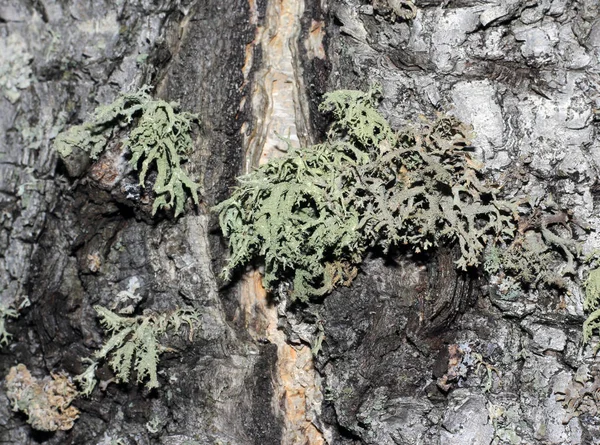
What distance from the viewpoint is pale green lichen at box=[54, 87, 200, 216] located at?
2348 millimetres

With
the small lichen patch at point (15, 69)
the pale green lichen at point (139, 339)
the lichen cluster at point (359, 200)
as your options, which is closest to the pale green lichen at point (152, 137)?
the lichen cluster at point (359, 200)

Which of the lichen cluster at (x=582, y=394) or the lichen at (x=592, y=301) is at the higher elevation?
the lichen at (x=592, y=301)

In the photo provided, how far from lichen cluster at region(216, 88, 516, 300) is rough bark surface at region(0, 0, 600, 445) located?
0.27 ft

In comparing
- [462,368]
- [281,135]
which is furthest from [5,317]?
[462,368]

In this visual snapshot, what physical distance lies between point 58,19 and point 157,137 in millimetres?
807

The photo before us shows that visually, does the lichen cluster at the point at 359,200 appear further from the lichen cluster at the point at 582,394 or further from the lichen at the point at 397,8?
the lichen cluster at the point at 582,394

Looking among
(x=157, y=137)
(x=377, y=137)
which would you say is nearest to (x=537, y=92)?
(x=377, y=137)

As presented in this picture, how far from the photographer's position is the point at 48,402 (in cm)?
266

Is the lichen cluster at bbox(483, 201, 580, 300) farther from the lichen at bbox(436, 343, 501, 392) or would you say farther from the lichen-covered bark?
the lichen at bbox(436, 343, 501, 392)

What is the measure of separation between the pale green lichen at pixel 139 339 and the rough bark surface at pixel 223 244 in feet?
0.16

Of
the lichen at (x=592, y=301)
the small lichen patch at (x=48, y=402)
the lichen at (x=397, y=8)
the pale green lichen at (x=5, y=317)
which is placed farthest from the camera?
the pale green lichen at (x=5, y=317)

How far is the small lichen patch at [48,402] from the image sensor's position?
104 inches

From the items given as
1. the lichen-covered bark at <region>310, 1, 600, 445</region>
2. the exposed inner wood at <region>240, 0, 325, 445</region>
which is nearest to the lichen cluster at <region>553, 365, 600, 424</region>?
the lichen-covered bark at <region>310, 1, 600, 445</region>

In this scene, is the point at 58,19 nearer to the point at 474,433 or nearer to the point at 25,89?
the point at 25,89
